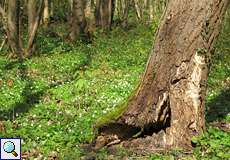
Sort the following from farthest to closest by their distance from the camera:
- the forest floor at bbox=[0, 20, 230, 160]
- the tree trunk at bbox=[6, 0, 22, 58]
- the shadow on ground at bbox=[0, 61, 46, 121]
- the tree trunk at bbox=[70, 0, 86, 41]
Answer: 1. the tree trunk at bbox=[70, 0, 86, 41]
2. the tree trunk at bbox=[6, 0, 22, 58]
3. the shadow on ground at bbox=[0, 61, 46, 121]
4. the forest floor at bbox=[0, 20, 230, 160]

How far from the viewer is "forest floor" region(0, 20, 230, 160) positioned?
840 centimetres

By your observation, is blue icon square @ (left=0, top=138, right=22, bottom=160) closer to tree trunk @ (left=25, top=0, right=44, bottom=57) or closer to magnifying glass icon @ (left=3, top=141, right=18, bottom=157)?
magnifying glass icon @ (left=3, top=141, right=18, bottom=157)

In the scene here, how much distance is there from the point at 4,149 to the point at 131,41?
67.4 feet

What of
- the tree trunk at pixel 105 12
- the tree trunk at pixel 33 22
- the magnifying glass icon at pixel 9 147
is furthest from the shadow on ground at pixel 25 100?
the tree trunk at pixel 105 12

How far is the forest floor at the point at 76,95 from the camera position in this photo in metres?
8.40

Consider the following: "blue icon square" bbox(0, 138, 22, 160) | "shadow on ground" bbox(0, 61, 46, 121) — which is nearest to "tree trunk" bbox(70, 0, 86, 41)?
"shadow on ground" bbox(0, 61, 46, 121)

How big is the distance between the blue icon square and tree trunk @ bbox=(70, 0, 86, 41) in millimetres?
19538

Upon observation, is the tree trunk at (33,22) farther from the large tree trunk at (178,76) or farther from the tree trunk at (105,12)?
the large tree trunk at (178,76)

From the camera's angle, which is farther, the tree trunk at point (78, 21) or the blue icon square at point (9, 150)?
the tree trunk at point (78, 21)

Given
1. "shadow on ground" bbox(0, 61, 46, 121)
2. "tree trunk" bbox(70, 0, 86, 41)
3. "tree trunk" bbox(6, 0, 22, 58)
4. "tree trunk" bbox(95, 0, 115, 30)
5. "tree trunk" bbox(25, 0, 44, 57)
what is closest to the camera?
"shadow on ground" bbox(0, 61, 46, 121)

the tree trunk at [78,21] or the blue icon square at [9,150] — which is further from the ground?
the tree trunk at [78,21]

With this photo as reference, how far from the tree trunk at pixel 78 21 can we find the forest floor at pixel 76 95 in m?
1.27

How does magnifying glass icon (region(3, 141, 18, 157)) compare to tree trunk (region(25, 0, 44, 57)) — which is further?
tree trunk (region(25, 0, 44, 57))

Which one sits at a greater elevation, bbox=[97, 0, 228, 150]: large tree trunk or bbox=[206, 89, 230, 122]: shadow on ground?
bbox=[97, 0, 228, 150]: large tree trunk
